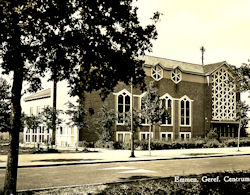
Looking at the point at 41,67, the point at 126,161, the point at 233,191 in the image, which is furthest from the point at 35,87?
the point at 126,161

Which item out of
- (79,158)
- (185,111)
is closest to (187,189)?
(79,158)

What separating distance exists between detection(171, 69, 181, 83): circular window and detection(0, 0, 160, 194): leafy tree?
36.6m

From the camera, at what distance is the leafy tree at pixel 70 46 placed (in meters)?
6.85

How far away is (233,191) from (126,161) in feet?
40.9

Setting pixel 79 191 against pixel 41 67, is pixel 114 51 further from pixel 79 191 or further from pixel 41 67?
pixel 79 191

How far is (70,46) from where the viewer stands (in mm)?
7453

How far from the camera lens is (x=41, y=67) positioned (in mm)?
7469

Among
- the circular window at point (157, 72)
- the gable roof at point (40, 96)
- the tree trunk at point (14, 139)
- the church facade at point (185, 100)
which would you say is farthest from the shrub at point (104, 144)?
the tree trunk at point (14, 139)

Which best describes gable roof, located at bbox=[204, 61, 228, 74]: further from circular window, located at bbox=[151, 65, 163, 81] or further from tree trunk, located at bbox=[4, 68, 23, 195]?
tree trunk, located at bbox=[4, 68, 23, 195]

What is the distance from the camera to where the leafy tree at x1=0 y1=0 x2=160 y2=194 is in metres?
6.85

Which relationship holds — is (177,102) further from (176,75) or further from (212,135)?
(212,135)

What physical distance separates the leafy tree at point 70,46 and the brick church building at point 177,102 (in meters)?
27.1

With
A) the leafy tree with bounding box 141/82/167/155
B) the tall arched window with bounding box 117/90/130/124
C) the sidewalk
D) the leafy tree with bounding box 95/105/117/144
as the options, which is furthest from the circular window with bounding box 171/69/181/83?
the sidewalk

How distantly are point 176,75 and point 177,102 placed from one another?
398 cm
